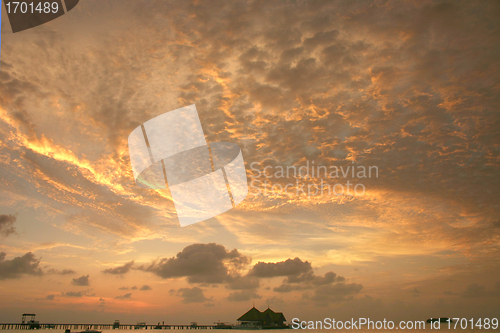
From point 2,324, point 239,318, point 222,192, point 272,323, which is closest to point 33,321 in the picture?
point 2,324

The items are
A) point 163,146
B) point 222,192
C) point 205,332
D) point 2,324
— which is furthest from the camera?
point 205,332

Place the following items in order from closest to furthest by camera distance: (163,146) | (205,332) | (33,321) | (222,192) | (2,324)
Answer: (163,146), (222,192), (33,321), (2,324), (205,332)

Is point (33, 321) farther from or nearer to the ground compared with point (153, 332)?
farther from the ground

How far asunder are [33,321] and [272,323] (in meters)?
104

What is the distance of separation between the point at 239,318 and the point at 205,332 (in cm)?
6937

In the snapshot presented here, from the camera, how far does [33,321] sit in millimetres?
137250

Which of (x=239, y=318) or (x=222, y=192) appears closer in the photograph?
(x=222, y=192)

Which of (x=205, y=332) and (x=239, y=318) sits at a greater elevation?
(x=239, y=318)

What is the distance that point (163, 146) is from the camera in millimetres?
34344

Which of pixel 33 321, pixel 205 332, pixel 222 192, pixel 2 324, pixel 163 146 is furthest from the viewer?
pixel 205 332

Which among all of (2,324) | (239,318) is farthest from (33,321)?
(239,318)

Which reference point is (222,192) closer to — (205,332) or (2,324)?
(205,332)

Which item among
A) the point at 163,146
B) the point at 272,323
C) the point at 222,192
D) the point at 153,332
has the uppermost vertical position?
the point at 163,146

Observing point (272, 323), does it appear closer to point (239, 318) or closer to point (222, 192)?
point (239, 318)
